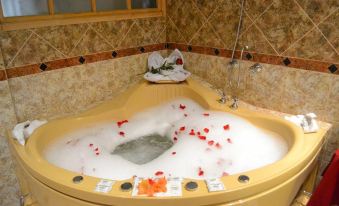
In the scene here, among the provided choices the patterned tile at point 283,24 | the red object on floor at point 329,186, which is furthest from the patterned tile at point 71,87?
the red object on floor at point 329,186

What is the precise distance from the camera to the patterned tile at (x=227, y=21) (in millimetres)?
2003

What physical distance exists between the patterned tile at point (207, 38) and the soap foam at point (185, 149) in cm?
56

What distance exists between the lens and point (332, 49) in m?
1.63

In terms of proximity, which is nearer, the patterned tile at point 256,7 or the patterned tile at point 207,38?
the patterned tile at point 256,7

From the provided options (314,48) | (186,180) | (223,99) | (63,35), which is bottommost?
(186,180)

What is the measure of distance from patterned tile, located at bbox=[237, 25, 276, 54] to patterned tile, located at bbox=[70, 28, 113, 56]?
107cm

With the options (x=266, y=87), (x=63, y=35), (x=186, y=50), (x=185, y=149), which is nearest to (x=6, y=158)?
(x=63, y=35)

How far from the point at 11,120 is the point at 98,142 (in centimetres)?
57

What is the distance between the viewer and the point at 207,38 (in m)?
2.26

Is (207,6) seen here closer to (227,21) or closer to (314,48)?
(227,21)

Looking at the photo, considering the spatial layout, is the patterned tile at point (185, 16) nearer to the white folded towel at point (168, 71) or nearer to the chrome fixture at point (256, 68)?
the white folded towel at point (168, 71)

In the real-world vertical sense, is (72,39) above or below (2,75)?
above

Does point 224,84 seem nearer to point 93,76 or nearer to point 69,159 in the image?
point 93,76

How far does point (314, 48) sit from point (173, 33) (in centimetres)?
124
